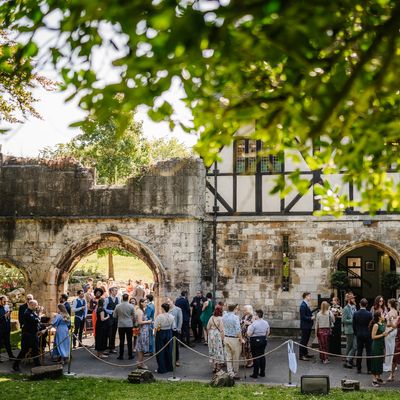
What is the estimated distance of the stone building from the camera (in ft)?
49.2

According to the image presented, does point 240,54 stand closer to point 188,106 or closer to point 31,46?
point 188,106

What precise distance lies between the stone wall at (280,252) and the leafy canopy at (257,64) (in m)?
10.3

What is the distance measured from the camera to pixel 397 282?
1434cm

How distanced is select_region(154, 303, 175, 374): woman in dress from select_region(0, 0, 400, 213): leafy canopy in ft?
21.8

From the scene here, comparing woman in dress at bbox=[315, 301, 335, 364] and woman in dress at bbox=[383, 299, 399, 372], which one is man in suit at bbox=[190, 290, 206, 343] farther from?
woman in dress at bbox=[383, 299, 399, 372]

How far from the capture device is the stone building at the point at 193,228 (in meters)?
15.0

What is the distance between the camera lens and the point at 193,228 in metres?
15.0

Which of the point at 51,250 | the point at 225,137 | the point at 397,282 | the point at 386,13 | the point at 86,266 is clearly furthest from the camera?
the point at 86,266

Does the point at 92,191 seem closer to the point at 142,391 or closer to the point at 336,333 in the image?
the point at 142,391

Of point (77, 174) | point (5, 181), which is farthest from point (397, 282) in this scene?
point (5, 181)

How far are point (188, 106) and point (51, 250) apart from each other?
11.7m

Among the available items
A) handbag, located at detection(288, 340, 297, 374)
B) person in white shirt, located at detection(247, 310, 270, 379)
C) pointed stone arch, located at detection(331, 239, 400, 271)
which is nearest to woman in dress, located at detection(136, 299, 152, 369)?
person in white shirt, located at detection(247, 310, 270, 379)

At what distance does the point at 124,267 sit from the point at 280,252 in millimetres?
17429

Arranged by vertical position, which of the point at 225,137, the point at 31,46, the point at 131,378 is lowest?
the point at 131,378
